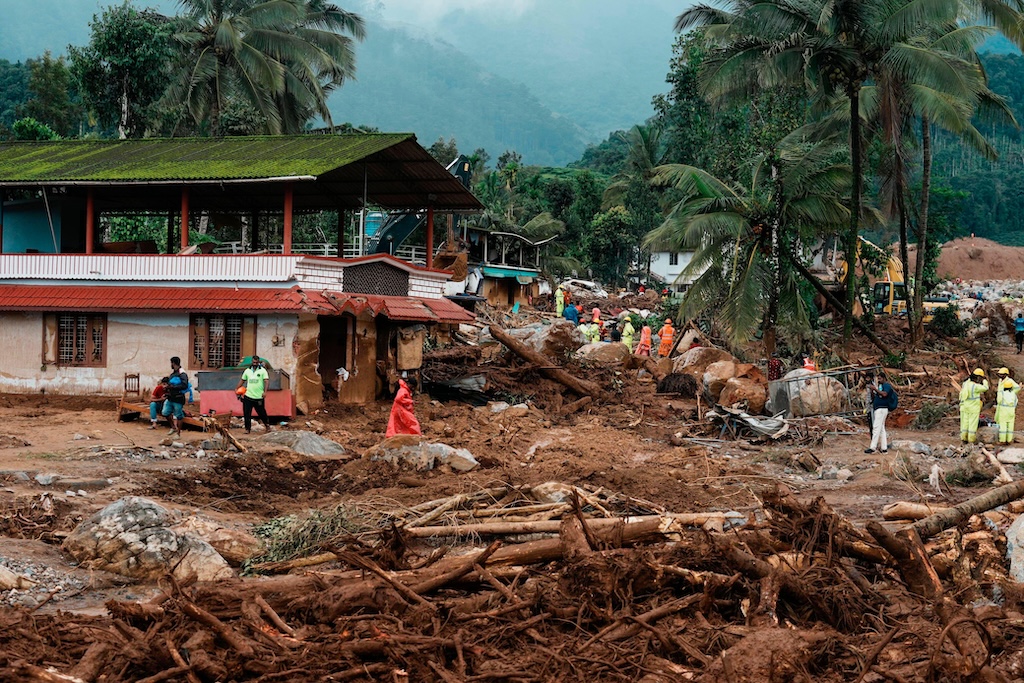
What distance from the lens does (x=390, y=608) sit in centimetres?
754

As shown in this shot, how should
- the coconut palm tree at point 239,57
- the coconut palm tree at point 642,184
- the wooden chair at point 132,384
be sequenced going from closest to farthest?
the wooden chair at point 132,384, the coconut palm tree at point 239,57, the coconut palm tree at point 642,184

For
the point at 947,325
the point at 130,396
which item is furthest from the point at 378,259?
the point at 947,325

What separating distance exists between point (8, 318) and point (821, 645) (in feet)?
64.1

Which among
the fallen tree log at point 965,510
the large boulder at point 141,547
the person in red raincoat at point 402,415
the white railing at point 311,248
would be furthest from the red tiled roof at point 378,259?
the fallen tree log at point 965,510

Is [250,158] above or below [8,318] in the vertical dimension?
above

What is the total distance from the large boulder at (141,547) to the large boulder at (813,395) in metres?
13.1

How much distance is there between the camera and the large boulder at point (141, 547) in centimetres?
926

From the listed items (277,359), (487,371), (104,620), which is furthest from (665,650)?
(487,371)

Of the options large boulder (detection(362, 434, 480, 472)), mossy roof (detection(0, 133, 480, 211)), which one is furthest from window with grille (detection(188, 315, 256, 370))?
large boulder (detection(362, 434, 480, 472))

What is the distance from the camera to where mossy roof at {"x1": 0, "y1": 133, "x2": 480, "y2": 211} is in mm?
20656

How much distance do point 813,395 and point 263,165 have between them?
1216 cm

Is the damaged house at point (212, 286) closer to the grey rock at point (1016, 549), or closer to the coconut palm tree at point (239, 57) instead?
the coconut palm tree at point (239, 57)

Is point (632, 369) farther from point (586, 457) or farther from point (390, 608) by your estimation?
point (390, 608)

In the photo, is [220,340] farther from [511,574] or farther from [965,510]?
[965,510]
